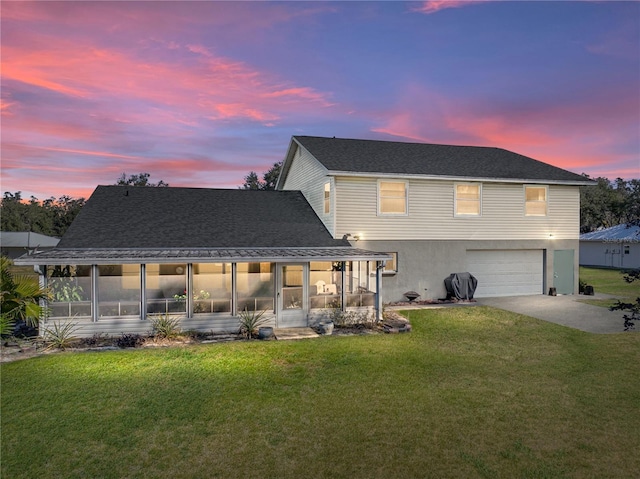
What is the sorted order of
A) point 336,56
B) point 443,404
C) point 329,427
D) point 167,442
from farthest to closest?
point 336,56 < point 443,404 < point 329,427 < point 167,442

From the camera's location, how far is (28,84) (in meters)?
16.5

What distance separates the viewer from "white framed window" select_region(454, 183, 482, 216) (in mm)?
19406

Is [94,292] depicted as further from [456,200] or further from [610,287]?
[610,287]

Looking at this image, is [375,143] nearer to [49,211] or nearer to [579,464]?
[579,464]

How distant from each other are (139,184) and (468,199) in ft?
155

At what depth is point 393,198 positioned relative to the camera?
A: 18453mm

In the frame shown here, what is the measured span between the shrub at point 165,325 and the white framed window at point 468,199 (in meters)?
13.6

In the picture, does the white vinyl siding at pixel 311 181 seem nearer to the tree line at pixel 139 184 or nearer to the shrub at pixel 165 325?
the shrub at pixel 165 325

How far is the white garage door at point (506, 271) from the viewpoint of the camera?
20125 millimetres

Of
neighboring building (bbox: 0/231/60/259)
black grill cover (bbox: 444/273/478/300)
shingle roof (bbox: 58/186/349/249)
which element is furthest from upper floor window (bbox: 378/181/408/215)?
neighboring building (bbox: 0/231/60/259)

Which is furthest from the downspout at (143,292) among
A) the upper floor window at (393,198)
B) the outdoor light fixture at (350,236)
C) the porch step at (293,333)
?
the upper floor window at (393,198)

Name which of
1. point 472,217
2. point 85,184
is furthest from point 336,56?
point 85,184

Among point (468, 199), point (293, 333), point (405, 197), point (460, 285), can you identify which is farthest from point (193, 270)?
point (468, 199)

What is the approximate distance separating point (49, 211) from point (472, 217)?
3142 inches
